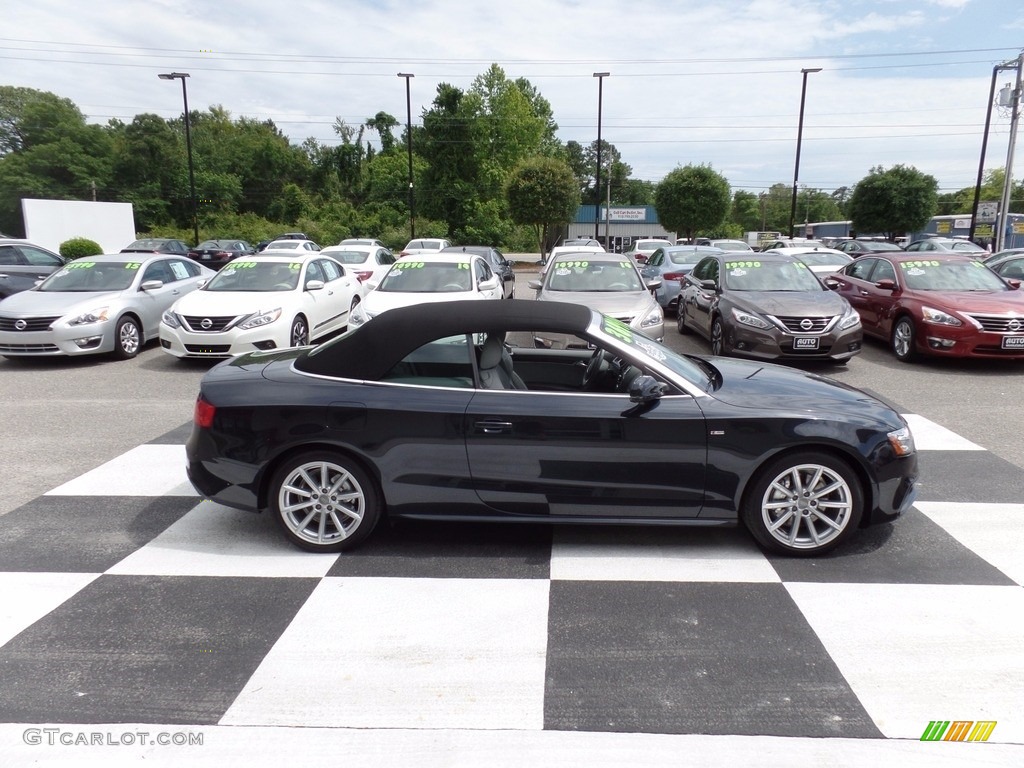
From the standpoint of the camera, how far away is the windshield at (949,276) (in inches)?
416

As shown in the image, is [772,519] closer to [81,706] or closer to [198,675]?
[198,675]

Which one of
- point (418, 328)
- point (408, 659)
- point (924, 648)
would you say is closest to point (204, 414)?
point (418, 328)

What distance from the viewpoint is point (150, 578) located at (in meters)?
4.06

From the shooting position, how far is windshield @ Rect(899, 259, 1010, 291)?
10.6m

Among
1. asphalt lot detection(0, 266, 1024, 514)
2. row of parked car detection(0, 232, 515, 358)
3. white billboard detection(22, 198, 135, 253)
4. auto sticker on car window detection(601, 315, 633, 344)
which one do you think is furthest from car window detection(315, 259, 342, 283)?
white billboard detection(22, 198, 135, 253)

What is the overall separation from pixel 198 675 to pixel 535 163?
3898cm

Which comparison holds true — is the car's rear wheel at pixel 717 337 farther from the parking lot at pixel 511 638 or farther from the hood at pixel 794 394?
the hood at pixel 794 394

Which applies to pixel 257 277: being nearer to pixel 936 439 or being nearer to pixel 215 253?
pixel 936 439

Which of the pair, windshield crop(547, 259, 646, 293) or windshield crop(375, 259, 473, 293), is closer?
windshield crop(547, 259, 646, 293)

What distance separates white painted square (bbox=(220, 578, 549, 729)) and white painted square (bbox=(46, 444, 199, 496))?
7.51 ft

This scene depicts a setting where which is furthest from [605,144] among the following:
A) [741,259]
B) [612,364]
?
[612,364]

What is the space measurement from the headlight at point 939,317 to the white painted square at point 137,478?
9.29 meters

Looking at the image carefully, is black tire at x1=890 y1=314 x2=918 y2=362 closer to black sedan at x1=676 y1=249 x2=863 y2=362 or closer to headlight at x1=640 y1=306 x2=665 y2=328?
Result: black sedan at x1=676 y1=249 x2=863 y2=362

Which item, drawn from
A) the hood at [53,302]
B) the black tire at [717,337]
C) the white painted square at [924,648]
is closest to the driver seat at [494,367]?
the white painted square at [924,648]
